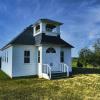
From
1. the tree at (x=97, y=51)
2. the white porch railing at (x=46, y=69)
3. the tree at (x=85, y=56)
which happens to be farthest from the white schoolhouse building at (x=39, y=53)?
the tree at (x=85, y=56)

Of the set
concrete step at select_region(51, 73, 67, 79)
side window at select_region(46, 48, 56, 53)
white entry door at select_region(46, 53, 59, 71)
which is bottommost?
concrete step at select_region(51, 73, 67, 79)

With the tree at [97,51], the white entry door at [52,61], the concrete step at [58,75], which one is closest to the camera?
the concrete step at [58,75]

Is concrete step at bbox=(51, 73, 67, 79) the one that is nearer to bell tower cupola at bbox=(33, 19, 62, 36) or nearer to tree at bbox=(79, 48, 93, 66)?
bell tower cupola at bbox=(33, 19, 62, 36)

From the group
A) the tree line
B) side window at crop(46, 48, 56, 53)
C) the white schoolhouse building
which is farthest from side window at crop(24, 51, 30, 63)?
the tree line

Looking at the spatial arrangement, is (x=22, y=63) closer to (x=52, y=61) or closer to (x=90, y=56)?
(x=52, y=61)

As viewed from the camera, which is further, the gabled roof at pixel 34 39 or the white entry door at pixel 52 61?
the white entry door at pixel 52 61

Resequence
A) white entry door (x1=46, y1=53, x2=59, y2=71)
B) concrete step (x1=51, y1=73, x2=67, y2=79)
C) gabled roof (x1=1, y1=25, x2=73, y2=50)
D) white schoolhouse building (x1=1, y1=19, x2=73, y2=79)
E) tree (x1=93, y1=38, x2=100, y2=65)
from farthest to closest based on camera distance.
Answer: tree (x1=93, y1=38, x2=100, y2=65)
white entry door (x1=46, y1=53, x2=59, y2=71)
gabled roof (x1=1, y1=25, x2=73, y2=50)
white schoolhouse building (x1=1, y1=19, x2=73, y2=79)
concrete step (x1=51, y1=73, x2=67, y2=79)

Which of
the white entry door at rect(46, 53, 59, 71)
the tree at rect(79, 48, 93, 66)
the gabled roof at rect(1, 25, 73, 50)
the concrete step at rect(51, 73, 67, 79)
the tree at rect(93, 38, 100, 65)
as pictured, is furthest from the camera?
the tree at rect(79, 48, 93, 66)

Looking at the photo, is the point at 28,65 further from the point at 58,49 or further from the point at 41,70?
the point at 58,49

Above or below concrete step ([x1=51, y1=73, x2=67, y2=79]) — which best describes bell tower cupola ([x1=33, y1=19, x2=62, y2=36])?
above

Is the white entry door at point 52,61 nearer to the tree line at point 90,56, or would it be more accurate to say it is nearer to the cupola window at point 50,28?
the cupola window at point 50,28

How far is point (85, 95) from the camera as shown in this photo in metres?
12.2

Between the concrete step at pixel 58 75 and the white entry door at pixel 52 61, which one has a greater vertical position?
the white entry door at pixel 52 61

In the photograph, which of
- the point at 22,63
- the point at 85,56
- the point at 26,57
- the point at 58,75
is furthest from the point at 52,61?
the point at 85,56
